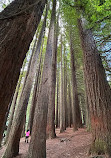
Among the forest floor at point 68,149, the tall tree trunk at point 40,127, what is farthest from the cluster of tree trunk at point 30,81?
the forest floor at point 68,149

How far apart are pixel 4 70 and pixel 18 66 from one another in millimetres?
192

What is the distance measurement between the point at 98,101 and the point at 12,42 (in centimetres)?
292

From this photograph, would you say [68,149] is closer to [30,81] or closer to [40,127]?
[40,127]

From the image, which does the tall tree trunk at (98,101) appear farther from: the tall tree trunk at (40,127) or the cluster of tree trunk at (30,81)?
the tall tree trunk at (40,127)

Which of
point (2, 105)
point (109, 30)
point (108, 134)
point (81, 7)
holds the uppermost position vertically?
point (81, 7)

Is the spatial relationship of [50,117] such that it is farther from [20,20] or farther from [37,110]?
[20,20]

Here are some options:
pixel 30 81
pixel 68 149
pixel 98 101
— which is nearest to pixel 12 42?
pixel 98 101

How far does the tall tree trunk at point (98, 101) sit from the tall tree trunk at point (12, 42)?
270 centimetres

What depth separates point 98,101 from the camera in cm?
289

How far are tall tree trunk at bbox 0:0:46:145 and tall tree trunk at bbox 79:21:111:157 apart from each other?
270cm

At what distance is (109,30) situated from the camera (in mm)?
4727

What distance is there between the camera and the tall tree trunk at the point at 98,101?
2578mm

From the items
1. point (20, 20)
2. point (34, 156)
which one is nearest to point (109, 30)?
point (20, 20)

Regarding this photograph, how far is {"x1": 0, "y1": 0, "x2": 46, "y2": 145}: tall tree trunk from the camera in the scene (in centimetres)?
92
